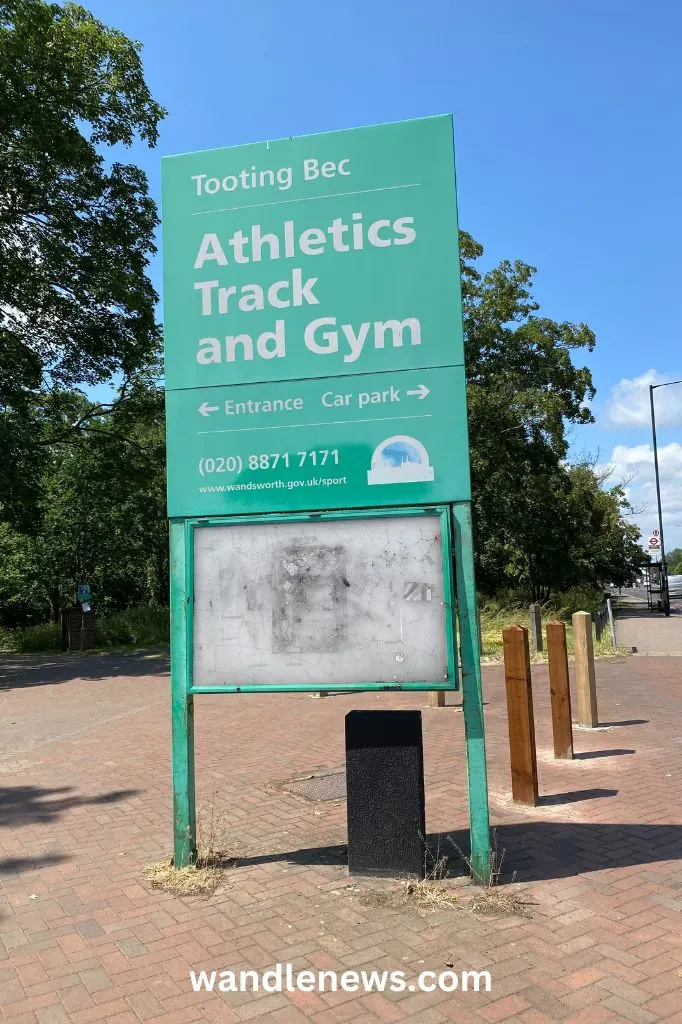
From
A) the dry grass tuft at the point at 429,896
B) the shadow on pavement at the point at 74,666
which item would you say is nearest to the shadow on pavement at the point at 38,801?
the dry grass tuft at the point at 429,896

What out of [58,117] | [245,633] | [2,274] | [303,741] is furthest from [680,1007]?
[58,117]

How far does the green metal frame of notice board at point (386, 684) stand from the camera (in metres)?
4.17

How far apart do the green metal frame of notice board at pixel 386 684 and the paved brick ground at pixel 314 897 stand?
388 mm

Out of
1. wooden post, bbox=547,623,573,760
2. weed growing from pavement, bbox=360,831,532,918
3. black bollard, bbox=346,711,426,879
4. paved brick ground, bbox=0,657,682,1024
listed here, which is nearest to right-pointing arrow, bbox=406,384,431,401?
black bollard, bbox=346,711,426,879

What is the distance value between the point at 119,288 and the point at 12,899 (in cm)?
1602

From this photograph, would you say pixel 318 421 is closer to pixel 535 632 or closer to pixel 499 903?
pixel 499 903

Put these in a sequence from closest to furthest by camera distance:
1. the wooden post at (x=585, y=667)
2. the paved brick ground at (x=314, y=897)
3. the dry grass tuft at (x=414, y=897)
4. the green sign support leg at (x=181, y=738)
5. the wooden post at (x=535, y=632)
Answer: the paved brick ground at (x=314, y=897) < the dry grass tuft at (x=414, y=897) < the green sign support leg at (x=181, y=738) < the wooden post at (x=585, y=667) < the wooden post at (x=535, y=632)

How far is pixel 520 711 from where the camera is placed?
5.25 metres

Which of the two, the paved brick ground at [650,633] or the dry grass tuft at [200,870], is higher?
the paved brick ground at [650,633]

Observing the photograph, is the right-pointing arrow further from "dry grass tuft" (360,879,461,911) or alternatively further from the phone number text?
"dry grass tuft" (360,879,461,911)

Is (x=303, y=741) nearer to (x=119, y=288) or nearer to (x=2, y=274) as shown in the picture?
(x=119, y=288)

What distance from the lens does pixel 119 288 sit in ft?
59.1

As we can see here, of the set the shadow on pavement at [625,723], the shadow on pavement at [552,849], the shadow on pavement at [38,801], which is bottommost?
the shadow on pavement at [38,801]

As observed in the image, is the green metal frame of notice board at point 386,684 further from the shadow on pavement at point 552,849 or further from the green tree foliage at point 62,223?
the green tree foliage at point 62,223
